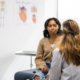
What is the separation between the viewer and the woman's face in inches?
127

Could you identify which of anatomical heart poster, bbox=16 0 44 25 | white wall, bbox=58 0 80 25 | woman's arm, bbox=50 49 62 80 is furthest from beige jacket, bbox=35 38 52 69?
white wall, bbox=58 0 80 25

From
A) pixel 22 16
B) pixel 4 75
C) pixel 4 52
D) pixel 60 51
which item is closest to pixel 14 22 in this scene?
pixel 22 16

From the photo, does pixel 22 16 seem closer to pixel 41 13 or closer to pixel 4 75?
pixel 41 13

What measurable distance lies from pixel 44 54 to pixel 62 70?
1167 millimetres

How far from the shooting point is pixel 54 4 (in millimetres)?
5242

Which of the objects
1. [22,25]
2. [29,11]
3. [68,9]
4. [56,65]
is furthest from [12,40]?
[56,65]

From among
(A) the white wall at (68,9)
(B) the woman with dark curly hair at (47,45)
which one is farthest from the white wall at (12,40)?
(B) the woman with dark curly hair at (47,45)

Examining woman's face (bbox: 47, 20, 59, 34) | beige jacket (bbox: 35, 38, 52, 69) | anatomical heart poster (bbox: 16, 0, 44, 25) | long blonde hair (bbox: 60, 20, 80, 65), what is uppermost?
anatomical heart poster (bbox: 16, 0, 44, 25)

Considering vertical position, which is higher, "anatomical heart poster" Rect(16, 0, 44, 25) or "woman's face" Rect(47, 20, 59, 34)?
"anatomical heart poster" Rect(16, 0, 44, 25)

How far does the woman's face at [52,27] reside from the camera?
3236mm

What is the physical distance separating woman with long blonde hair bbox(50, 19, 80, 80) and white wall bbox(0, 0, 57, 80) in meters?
2.51

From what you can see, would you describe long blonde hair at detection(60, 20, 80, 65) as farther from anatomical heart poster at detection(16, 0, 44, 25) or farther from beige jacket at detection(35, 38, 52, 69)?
anatomical heart poster at detection(16, 0, 44, 25)

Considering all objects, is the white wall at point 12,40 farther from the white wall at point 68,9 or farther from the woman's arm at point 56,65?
the woman's arm at point 56,65

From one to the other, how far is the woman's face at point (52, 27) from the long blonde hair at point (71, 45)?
120 cm
